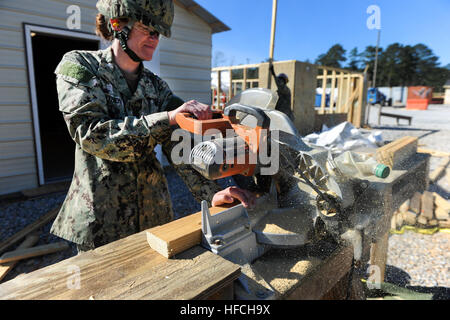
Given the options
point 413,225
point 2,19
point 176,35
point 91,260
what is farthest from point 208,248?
point 176,35

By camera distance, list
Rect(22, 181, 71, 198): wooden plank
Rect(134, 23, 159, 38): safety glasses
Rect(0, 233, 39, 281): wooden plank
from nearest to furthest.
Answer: Rect(134, 23, 159, 38): safety glasses
Rect(0, 233, 39, 281): wooden plank
Rect(22, 181, 71, 198): wooden plank

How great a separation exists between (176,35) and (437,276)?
556cm

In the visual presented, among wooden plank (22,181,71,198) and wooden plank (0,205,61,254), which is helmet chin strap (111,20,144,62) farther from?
wooden plank (22,181,71,198)

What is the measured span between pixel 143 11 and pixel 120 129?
0.53 m

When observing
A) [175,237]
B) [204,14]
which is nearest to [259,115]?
[175,237]

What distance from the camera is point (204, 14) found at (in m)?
5.79

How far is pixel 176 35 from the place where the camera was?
5.65 m

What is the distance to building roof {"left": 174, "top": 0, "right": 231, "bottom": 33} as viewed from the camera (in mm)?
5500

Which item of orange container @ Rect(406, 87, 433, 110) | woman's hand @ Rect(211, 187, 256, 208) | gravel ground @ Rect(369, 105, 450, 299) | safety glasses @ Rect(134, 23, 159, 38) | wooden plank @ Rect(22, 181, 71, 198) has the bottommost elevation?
gravel ground @ Rect(369, 105, 450, 299)

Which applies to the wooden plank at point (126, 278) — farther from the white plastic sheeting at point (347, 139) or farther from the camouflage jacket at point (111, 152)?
the white plastic sheeting at point (347, 139)

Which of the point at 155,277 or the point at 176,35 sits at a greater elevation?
the point at 176,35

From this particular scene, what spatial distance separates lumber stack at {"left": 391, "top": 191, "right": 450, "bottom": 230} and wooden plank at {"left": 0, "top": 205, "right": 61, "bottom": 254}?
451 cm

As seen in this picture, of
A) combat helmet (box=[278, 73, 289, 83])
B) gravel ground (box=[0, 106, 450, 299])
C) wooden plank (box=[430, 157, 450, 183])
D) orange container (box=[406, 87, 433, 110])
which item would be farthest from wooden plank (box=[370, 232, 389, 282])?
orange container (box=[406, 87, 433, 110])
